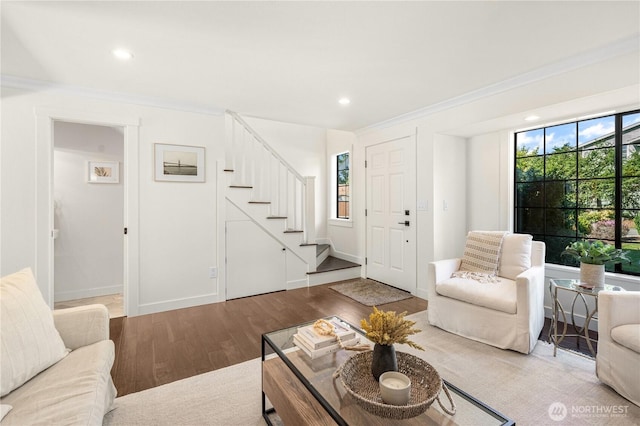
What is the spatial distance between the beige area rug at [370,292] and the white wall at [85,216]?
294cm

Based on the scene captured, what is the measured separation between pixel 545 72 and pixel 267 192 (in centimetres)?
374

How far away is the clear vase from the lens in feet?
4.32

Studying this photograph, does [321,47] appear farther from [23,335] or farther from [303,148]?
[303,148]

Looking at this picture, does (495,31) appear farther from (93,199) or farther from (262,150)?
(93,199)

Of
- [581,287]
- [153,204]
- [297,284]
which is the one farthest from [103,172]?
[581,287]

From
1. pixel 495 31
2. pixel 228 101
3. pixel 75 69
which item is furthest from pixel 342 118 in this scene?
pixel 75 69

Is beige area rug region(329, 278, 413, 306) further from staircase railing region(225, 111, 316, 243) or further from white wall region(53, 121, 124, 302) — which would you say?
white wall region(53, 121, 124, 302)

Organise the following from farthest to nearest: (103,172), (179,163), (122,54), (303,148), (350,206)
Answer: (303,148)
(350,206)
(103,172)
(179,163)
(122,54)

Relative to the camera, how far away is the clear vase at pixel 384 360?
Result: 1.32 meters

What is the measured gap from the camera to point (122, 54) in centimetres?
228

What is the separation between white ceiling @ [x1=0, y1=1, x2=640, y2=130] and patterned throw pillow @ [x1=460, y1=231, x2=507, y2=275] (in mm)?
1216

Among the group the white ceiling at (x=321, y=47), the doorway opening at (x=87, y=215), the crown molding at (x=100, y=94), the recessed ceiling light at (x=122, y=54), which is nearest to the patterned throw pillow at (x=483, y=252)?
the white ceiling at (x=321, y=47)

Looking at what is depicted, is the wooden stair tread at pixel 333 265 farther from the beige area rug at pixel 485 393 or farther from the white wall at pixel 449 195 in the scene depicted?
Result: the beige area rug at pixel 485 393

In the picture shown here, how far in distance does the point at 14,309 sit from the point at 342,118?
139 inches
